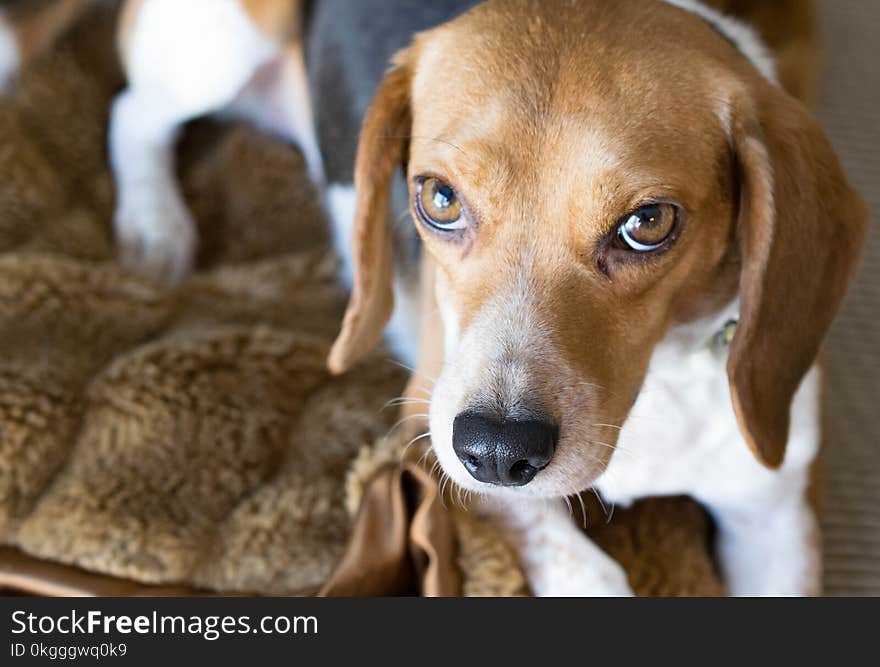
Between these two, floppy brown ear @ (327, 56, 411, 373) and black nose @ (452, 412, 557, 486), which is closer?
black nose @ (452, 412, 557, 486)

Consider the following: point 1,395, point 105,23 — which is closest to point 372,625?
point 1,395

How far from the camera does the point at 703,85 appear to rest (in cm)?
148

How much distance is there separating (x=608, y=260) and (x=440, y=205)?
26cm

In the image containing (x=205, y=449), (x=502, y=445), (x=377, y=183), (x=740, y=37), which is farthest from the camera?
(x=205, y=449)

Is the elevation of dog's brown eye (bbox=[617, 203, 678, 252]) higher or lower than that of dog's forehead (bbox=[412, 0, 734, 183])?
lower

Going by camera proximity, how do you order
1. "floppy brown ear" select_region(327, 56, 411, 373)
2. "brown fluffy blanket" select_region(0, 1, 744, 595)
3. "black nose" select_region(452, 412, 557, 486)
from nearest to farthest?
"black nose" select_region(452, 412, 557, 486), "floppy brown ear" select_region(327, 56, 411, 373), "brown fluffy blanket" select_region(0, 1, 744, 595)

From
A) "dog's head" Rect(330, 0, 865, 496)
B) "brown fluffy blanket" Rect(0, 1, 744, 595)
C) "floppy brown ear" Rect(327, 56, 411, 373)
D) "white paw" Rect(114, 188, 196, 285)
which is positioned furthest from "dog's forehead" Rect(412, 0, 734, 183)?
→ "white paw" Rect(114, 188, 196, 285)

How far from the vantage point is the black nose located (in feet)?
4.34

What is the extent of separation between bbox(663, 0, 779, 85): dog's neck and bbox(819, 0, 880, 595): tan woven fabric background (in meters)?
0.81

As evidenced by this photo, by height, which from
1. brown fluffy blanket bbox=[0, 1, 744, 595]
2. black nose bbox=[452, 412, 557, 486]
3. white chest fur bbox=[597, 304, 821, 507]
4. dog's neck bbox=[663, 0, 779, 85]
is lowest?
brown fluffy blanket bbox=[0, 1, 744, 595]

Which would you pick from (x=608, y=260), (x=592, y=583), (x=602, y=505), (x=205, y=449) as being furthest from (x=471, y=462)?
(x=205, y=449)

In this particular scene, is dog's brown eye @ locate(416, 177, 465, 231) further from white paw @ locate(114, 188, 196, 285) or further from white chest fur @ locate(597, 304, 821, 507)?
white paw @ locate(114, 188, 196, 285)

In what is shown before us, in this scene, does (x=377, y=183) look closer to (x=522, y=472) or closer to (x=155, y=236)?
(x=522, y=472)

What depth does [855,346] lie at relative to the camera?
2.41 meters
